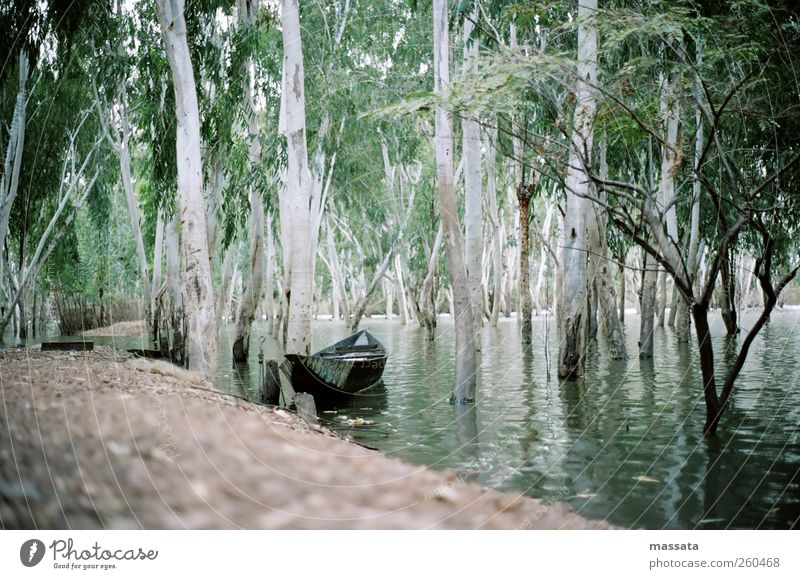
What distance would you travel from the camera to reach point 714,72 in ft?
18.5

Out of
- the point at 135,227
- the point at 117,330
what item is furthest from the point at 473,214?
the point at 135,227

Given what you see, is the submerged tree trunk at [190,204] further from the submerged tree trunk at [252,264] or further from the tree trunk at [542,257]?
the tree trunk at [542,257]

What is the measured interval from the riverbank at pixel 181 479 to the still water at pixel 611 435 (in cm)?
68

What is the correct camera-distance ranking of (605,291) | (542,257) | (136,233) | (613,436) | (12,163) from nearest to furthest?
(12,163) < (613,436) < (136,233) < (605,291) < (542,257)

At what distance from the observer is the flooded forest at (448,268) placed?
249 cm

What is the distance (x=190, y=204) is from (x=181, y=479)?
3.26 metres

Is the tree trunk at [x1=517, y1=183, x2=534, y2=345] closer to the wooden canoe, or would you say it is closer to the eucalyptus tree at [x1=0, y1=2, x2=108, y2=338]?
the wooden canoe

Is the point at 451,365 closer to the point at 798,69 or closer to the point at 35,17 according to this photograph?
the point at 798,69

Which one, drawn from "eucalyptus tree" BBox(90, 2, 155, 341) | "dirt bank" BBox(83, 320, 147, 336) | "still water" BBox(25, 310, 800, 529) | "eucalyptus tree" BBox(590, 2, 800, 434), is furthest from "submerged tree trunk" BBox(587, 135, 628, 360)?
"dirt bank" BBox(83, 320, 147, 336)

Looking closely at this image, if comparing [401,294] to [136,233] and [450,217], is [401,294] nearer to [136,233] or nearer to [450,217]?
[136,233]

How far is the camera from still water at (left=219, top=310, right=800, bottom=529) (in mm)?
3055

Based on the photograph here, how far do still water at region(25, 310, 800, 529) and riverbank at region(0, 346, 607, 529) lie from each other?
0.68 m

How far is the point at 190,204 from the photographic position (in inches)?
204
